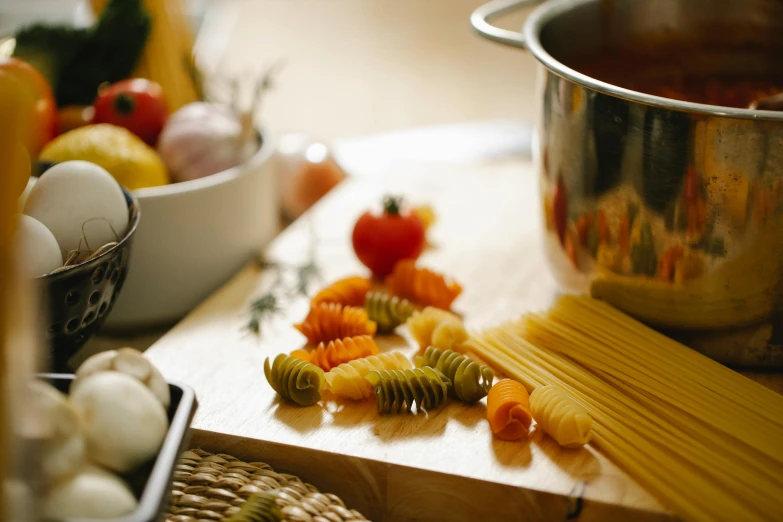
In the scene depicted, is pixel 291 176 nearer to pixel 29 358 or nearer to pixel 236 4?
pixel 29 358

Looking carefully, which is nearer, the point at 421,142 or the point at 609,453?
the point at 609,453

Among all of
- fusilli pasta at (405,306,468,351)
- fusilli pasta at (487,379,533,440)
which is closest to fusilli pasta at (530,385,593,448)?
fusilli pasta at (487,379,533,440)

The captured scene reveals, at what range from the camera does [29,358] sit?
0.41 m

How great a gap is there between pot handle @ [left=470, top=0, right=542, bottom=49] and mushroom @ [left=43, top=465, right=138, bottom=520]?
0.61 m

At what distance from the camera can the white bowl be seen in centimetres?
91

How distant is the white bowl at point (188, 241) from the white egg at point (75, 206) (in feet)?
0.54

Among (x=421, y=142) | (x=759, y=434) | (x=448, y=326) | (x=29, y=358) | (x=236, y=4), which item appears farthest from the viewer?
(x=236, y=4)

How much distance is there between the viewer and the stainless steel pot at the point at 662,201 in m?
0.69

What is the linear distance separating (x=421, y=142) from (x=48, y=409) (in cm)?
108

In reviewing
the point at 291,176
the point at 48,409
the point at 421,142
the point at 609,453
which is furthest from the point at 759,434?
the point at 421,142

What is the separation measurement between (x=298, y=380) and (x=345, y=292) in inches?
7.8

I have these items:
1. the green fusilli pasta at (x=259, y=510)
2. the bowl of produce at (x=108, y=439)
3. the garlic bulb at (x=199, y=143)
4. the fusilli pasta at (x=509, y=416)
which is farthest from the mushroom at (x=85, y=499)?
the garlic bulb at (x=199, y=143)

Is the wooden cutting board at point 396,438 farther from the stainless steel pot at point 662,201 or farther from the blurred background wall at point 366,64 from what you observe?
the blurred background wall at point 366,64

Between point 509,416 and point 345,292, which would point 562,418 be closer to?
point 509,416
